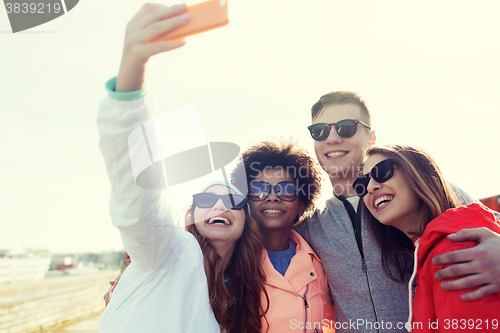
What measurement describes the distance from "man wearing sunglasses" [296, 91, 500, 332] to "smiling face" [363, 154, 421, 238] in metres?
0.53

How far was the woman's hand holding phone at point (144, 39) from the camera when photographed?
1158mm

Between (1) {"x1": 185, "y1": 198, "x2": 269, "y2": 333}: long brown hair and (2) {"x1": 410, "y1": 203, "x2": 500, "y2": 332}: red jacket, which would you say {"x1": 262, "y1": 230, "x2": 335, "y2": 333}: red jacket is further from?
(2) {"x1": 410, "y1": 203, "x2": 500, "y2": 332}: red jacket

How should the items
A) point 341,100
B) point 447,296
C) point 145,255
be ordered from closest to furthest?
point 447,296 < point 145,255 < point 341,100

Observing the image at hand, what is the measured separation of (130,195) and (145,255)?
1.59 ft

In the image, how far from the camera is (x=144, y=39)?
1.18 m

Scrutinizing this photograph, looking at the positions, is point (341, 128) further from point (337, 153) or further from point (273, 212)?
point (273, 212)

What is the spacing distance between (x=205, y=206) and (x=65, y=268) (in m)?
70.2

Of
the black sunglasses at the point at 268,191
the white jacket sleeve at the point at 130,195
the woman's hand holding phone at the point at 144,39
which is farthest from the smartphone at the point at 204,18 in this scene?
the black sunglasses at the point at 268,191

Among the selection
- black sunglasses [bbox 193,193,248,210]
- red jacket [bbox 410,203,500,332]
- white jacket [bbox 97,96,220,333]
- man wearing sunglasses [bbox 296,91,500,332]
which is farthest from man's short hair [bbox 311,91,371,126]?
white jacket [bbox 97,96,220,333]

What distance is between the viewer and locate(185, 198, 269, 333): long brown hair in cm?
232

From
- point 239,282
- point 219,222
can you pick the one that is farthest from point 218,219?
point 239,282

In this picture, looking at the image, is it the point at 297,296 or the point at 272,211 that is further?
the point at 272,211

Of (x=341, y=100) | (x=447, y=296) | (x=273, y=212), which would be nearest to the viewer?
(x=447, y=296)

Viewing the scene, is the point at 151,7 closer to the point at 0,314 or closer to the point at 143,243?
the point at 143,243
